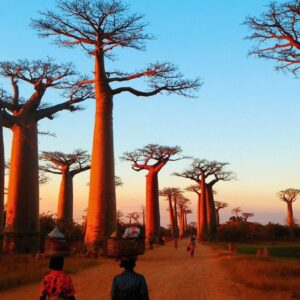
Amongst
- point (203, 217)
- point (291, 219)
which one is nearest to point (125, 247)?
point (203, 217)

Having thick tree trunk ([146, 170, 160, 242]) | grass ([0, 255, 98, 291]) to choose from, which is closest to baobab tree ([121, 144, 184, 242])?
thick tree trunk ([146, 170, 160, 242])

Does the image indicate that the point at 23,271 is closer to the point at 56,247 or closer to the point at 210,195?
the point at 56,247

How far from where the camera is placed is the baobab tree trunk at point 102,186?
1445cm

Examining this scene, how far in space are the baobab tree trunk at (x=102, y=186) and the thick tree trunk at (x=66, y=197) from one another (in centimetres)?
1304

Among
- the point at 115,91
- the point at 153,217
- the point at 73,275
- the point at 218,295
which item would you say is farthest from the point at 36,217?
the point at 153,217

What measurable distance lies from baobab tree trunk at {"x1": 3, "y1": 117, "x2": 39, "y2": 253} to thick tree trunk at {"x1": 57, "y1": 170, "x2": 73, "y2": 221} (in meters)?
10.8

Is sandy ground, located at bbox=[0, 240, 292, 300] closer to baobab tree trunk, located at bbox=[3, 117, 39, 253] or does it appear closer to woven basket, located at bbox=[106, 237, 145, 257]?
woven basket, located at bbox=[106, 237, 145, 257]

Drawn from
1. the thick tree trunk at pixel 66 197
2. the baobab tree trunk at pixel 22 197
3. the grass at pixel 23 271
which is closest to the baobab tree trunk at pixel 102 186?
the grass at pixel 23 271

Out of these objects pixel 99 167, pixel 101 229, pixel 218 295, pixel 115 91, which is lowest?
pixel 218 295

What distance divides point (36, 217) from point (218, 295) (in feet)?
34.0

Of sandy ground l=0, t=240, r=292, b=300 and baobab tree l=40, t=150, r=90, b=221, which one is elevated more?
baobab tree l=40, t=150, r=90, b=221

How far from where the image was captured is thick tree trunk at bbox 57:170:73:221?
27.6 metres

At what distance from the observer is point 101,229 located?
1445cm

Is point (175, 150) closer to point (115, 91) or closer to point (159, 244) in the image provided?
point (159, 244)
